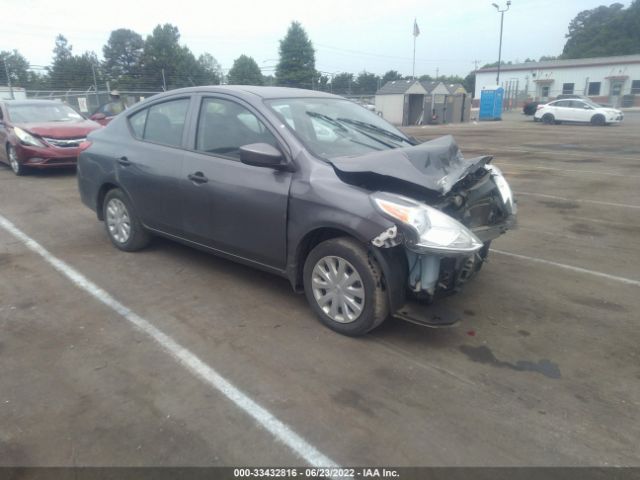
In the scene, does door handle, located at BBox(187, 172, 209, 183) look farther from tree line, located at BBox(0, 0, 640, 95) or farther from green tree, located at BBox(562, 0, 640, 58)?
green tree, located at BBox(562, 0, 640, 58)

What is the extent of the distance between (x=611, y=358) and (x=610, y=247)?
2808mm

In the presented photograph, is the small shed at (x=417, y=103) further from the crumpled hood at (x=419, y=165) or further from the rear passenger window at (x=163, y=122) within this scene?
the crumpled hood at (x=419, y=165)

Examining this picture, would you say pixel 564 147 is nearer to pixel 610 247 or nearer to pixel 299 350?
pixel 610 247

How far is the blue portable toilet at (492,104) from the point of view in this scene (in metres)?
36.3

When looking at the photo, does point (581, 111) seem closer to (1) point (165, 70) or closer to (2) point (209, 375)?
(2) point (209, 375)

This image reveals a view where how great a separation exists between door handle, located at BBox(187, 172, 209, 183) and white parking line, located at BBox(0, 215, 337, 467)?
1.22 meters

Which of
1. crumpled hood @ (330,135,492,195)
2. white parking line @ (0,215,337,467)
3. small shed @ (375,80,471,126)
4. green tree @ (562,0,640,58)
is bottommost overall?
white parking line @ (0,215,337,467)

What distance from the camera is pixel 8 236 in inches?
231

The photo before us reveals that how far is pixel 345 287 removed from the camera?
346 cm

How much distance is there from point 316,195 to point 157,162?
1.91 m

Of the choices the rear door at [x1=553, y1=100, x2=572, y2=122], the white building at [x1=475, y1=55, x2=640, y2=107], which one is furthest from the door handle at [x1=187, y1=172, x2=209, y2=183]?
the white building at [x1=475, y1=55, x2=640, y2=107]

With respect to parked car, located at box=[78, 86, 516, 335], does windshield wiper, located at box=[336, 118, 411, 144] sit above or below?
above

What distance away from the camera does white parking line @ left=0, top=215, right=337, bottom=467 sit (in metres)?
2.45

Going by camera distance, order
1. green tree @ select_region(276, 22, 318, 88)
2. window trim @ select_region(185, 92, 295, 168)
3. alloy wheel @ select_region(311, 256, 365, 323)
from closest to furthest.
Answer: alloy wheel @ select_region(311, 256, 365, 323) < window trim @ select_region(185, 92, 295, 168) < green tree @ select_region(276, 22, 318, 88)
